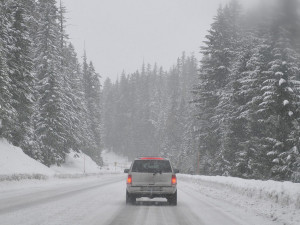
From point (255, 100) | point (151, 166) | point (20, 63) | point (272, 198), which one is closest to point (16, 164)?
point (20, 63)

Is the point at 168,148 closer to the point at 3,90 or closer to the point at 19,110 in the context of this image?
the point at 19,110

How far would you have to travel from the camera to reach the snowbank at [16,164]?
28.0 metres

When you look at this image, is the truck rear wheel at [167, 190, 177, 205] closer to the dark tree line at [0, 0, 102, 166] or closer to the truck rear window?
the truck rear window

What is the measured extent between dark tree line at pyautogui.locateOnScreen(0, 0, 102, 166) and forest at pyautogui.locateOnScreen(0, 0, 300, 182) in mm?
92

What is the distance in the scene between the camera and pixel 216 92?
139 feet

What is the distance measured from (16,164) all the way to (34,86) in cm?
1284

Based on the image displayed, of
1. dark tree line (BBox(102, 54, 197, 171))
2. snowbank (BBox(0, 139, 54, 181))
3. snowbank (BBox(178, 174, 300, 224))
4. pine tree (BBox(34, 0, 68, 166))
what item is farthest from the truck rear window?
dark tree line (BBox(102, 54, 197, 171))

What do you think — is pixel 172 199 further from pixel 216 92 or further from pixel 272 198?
pixel 216 92

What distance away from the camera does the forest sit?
6.05 meters

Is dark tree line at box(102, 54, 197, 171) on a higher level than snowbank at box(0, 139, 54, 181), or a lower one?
higher

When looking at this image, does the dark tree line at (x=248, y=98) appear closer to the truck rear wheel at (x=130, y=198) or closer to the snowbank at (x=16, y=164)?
the truck rear wheel at (x=130, y=198)

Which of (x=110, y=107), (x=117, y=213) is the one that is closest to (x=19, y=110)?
(x=117, y=213)

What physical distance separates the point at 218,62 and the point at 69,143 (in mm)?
20554

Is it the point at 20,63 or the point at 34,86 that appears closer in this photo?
Result: the point at 20,63
